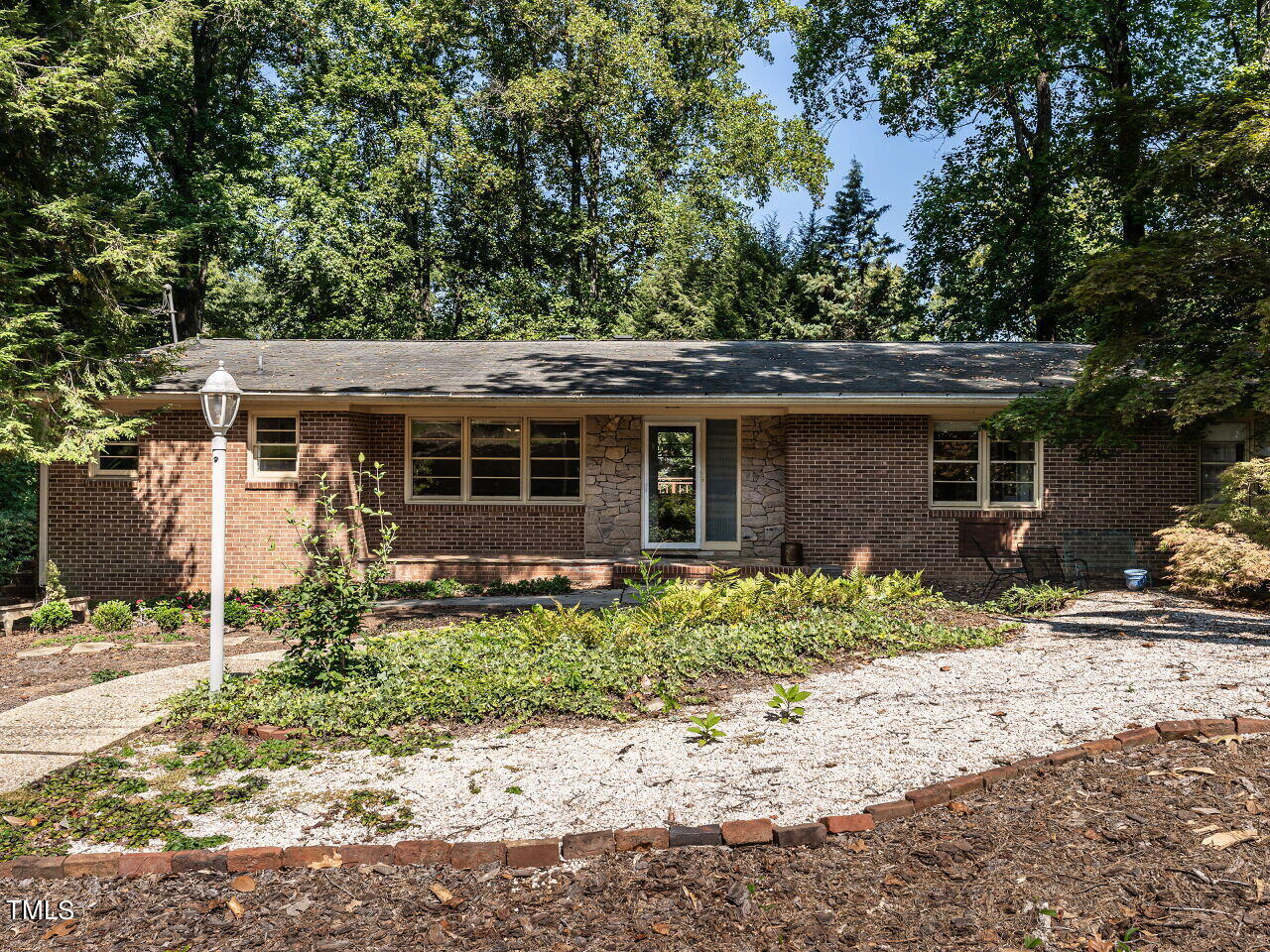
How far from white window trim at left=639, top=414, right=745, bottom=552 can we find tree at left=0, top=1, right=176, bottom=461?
687 cm

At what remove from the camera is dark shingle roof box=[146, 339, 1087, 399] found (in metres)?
11.4

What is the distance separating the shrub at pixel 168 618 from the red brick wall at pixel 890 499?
812 cm

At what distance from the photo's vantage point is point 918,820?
11.9ft

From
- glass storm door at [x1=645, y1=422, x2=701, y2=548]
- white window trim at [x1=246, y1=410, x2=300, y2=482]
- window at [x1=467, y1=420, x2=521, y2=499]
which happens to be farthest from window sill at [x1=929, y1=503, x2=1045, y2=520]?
→ white window trim at [x1=246, y1=410, x2=300, y2=482]

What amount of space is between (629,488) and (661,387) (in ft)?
6.24

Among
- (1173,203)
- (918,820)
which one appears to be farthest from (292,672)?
(1173,203)

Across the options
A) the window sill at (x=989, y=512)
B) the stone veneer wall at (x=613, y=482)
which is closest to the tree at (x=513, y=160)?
the stone veneer wall at (x=613, y=482)

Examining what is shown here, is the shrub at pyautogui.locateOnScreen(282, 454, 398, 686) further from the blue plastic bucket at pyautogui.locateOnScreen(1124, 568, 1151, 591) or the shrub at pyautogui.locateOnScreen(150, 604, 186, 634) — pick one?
the blue plastic bucket at pyautogui.locateOnScreen(1124, 568, 1151, 591)

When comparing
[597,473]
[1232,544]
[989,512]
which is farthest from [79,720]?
[989,512]

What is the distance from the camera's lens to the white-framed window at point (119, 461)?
38.4 feet

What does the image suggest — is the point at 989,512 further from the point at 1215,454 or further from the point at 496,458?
the point at 496,458

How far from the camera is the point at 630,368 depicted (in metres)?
13.1

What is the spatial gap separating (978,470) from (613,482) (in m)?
5.55

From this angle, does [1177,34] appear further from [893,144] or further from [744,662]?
[744,662]
